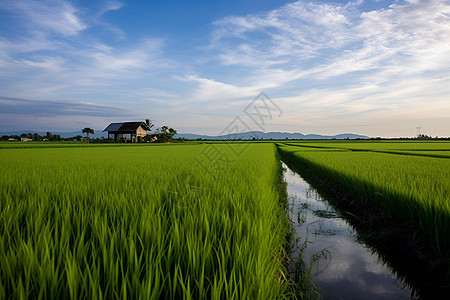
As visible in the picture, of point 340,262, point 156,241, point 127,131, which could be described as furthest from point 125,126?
point 156,241

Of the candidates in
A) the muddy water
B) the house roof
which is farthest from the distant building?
the muddy water

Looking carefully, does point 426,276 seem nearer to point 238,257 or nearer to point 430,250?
point 430,250

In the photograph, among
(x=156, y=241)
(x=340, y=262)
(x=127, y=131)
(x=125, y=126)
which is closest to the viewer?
(x=156, y=241)

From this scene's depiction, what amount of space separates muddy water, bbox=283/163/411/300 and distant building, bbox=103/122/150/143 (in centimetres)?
4225

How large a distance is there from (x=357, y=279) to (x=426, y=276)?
0.69 metres

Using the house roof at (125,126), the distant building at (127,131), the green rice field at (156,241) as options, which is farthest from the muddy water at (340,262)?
the house roof at (125,126)

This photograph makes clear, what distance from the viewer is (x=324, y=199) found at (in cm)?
620

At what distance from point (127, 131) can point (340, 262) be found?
44.8 m

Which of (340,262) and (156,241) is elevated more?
(156,241)

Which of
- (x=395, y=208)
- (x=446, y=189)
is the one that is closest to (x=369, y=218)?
(x=395, y=208)

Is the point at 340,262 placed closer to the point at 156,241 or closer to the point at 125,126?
the point at 156,241

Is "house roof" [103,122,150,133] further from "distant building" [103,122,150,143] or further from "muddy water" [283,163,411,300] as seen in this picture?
"muddy water" [283,163,411,300]

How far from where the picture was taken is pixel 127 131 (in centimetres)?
4275

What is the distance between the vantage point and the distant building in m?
42.6
